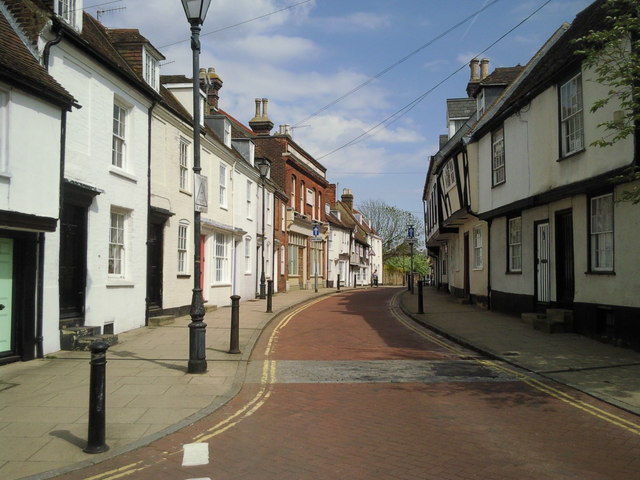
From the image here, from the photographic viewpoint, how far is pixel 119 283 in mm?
13125

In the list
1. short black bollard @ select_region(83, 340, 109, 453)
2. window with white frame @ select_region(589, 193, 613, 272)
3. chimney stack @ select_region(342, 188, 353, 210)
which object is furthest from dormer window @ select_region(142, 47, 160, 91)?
chimney stack @ select_region(342, 188, 353, 210)

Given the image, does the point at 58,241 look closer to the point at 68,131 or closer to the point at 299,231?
the point at 68,131

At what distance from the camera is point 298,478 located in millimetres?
4789

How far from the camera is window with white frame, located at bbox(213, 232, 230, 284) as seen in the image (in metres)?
21.1

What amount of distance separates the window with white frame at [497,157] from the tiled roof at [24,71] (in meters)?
12.5

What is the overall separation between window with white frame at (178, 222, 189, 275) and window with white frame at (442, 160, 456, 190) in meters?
10.9

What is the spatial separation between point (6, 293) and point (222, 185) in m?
12.8

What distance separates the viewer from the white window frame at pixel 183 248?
17.5 meters

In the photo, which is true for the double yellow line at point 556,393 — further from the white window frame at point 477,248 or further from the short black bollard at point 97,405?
the white window frame at point 477,248

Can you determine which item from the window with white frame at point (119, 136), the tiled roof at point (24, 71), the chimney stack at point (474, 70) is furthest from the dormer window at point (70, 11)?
the chimney stack at point (474, 70)

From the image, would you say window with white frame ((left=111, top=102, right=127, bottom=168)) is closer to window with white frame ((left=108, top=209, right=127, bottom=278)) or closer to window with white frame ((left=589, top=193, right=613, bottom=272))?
window with white frame ((left=108, top=209, right=127, bottom=278))

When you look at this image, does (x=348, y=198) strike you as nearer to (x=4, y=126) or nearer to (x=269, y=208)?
(x=269, y=208)

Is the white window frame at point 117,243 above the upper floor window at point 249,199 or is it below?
below

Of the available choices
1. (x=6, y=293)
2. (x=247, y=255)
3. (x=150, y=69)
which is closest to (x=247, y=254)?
(x=247, y=255)
